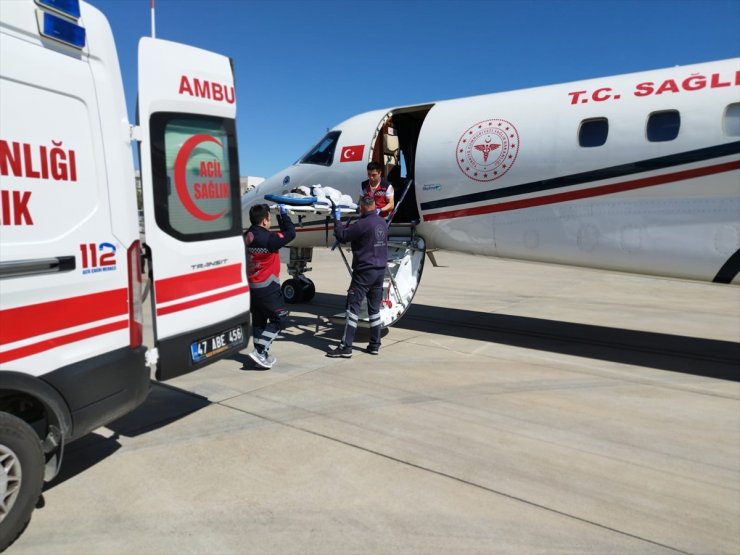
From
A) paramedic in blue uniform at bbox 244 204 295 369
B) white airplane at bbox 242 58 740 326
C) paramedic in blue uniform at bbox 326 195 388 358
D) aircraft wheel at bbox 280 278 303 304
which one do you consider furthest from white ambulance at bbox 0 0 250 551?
aircraft wheel at bbox 280 278 303 304

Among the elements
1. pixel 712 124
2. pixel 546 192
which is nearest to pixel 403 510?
pixel 546 192

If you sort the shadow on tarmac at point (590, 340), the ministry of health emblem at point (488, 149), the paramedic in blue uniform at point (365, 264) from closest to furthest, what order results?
1. the paramedic in blue uniform at point (365, 264)
2. the shadow on tarmac at point (590, 340)
3. the ministry of health emblem at point (488, 149)

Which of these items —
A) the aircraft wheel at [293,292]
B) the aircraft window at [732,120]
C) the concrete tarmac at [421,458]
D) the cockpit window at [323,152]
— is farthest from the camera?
the aircraft wheel at [293,292]

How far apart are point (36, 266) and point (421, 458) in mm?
2880

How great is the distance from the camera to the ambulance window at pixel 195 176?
11.7 ft

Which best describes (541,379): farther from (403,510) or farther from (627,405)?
(403,510)

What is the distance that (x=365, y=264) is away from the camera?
21.3ft

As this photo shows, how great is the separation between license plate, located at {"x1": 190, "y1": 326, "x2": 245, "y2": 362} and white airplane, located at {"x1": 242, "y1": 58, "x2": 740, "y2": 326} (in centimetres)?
319

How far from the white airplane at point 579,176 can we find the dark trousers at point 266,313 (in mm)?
1797

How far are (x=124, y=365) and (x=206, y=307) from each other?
80 cm

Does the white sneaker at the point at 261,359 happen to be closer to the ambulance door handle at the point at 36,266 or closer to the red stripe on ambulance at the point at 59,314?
the red stripe on ambulance at the point at 59,314

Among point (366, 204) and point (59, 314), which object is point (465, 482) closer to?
point (59, 314)

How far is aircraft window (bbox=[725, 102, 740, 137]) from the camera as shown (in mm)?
5516

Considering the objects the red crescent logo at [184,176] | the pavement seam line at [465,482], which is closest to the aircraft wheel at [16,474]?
the red crescent logo at [184,176]
